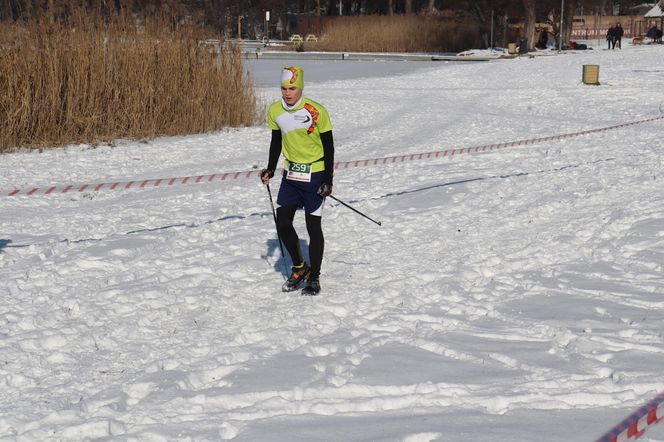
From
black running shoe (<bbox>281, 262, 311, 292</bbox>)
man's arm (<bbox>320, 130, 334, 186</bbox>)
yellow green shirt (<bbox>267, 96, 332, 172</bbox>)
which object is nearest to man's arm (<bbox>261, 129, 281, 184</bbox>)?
yellow green shirt (<bbox>267, 96, 332, 172</bbox>)

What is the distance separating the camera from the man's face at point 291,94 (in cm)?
630

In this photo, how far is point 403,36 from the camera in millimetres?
54312

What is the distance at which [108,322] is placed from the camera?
5961mm

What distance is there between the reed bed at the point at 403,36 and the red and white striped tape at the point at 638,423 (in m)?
50.0

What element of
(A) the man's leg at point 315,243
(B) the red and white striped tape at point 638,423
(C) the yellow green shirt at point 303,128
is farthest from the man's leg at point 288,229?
(B) the red and white striped tape at point 638,423

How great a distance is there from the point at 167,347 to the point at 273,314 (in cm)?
88

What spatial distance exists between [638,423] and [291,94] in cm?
324

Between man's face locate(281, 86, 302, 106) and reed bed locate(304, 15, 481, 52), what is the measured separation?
47882 millimetres

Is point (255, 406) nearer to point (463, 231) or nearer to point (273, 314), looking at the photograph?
point (273, 314)

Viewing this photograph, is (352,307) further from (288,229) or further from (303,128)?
(303,128)

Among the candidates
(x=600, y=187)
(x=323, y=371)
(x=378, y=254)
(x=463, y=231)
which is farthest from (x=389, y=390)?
(x=600, y=187)

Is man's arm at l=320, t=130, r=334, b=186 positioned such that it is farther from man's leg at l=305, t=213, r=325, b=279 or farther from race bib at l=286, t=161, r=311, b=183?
man's leg at l=305, t=213, r=325, b=279

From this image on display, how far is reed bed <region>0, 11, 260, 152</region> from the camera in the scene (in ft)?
46.2

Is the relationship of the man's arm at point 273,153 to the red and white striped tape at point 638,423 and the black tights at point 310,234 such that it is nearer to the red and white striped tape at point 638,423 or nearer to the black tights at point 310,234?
the black tights at point 310,234
